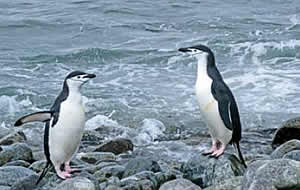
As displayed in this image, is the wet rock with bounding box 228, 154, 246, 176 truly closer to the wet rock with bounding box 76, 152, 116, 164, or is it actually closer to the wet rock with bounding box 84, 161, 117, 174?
the wet rock with bounding box 84, 161, 117, 174

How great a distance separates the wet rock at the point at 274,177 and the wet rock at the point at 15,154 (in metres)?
3.93

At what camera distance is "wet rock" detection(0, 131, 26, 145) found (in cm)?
1066

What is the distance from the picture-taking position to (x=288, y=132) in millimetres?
10023

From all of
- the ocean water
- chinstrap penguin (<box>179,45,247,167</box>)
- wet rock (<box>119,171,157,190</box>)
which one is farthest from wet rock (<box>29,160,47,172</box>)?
the ocean water

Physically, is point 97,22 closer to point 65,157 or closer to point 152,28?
point 152,28

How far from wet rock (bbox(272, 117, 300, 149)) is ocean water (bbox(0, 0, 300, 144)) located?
164 centimetres

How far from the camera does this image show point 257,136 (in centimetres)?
1091

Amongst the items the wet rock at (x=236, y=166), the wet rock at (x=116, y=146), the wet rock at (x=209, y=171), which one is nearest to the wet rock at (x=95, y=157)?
the wet rock at (x=116, y=146)

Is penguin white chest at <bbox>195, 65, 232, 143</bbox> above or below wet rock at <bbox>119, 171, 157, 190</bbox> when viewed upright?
above

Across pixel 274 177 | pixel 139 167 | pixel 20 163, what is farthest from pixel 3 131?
pixel 274 177

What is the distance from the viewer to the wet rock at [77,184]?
20.2ft

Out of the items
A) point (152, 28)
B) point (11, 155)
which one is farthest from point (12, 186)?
point (152, 28)

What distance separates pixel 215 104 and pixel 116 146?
145 inches

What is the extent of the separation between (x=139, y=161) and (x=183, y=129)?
13.4 feet
